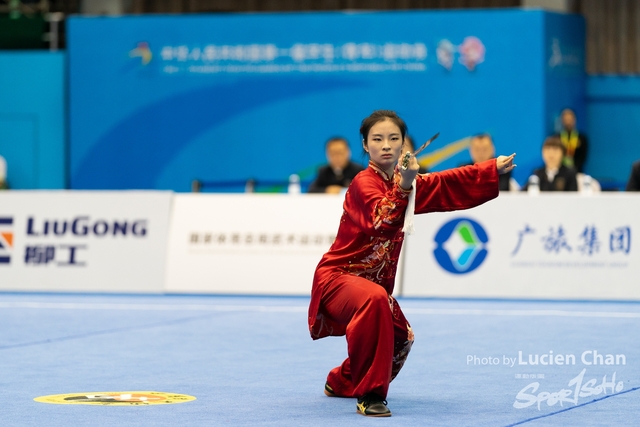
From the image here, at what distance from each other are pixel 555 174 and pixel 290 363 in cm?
581

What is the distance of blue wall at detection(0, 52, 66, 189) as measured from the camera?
20875mm

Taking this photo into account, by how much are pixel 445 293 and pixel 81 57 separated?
10.9m

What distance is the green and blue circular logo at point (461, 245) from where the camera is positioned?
457 inches

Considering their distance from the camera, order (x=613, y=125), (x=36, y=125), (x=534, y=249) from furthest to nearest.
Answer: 1. (x=613, y=125)
2. (x=36, y=125)
3. (x=534, y=249)

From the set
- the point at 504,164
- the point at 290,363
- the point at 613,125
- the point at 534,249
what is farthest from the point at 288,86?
the point at 504,164

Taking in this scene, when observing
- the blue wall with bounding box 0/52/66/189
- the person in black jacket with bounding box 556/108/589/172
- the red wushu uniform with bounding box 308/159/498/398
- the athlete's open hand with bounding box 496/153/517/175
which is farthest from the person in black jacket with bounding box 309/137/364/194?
the blue wall with bounding box 0/52/66/189

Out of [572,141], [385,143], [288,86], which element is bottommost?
[385,143]

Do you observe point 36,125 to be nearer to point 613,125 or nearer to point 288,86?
point 288,86

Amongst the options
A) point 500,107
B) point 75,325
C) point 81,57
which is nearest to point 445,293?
point 75,325

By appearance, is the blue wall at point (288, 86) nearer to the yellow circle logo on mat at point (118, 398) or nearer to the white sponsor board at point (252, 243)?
the white sponsor board at point (252, 243)

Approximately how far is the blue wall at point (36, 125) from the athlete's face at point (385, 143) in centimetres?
1590

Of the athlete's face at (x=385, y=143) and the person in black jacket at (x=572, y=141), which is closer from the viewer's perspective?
the athlete's face at (x=385, y=143)

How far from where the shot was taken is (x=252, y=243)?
481 inches

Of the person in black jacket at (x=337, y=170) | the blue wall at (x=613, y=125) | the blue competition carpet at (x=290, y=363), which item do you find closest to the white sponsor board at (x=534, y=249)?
the blue competition carpet at (x=290, y=363)
